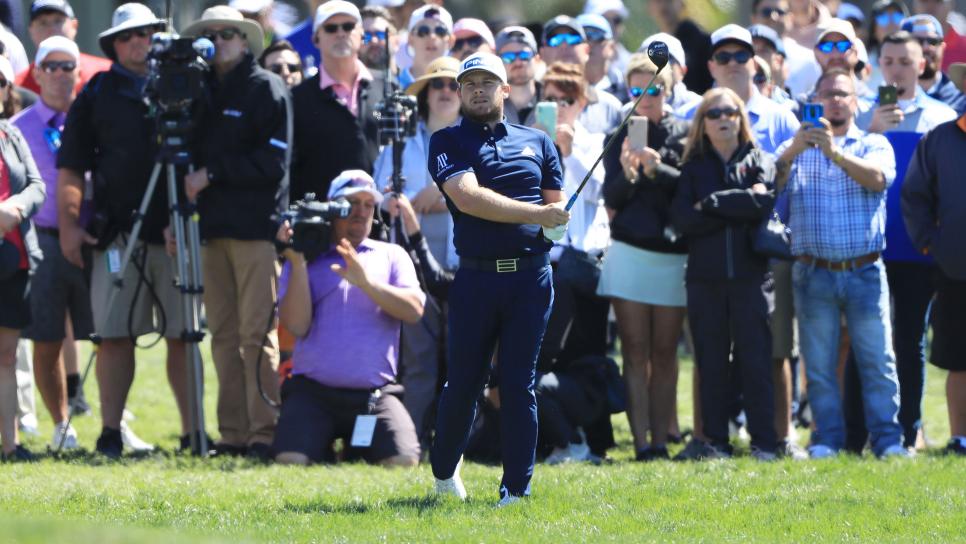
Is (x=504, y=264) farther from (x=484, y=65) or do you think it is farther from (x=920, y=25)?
(x=920, y=25)

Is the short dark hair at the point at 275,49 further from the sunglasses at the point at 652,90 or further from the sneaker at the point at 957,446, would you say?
the sneaker at the point at 957,446

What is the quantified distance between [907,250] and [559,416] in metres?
2.65

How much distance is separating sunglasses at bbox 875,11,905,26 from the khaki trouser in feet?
20.4

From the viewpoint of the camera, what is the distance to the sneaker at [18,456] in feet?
34.2

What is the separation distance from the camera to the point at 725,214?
34.1ft

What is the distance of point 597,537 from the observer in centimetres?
756

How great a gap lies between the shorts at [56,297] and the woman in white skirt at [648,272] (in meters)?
3.81

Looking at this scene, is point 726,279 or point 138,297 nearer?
point 726,279

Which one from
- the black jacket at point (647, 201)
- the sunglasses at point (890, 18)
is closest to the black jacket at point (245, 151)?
the black jacket at point (647, 201)

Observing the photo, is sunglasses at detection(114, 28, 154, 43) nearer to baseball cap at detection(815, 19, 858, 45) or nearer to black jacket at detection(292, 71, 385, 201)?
black jacket at detection(292, 71, 385, 201)

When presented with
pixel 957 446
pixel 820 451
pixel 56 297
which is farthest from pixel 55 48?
pixel 957 446

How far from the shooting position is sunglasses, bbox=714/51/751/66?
11547 mm

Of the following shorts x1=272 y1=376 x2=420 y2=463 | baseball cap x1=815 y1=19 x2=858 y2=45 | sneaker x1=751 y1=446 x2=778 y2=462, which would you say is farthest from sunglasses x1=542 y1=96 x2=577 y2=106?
sneaker x1=751 y1=446 x2=778 y2=462

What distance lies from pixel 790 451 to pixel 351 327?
293cm
